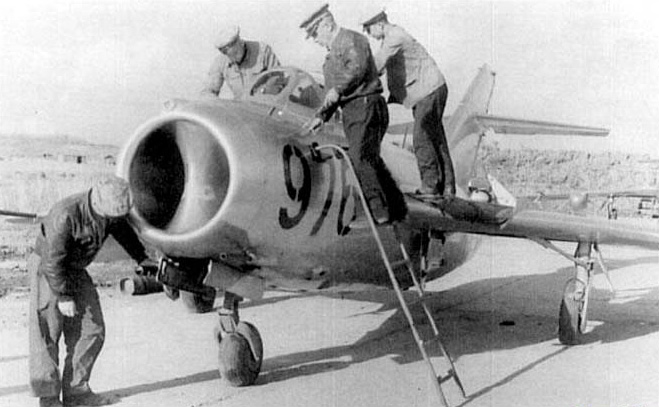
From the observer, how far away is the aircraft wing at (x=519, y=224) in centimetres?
639

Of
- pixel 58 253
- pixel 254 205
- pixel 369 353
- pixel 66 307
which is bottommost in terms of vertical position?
pixel 369 353

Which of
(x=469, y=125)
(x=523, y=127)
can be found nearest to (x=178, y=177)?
(x=469, y=125)

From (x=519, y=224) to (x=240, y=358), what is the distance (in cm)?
321

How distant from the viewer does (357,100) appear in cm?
567

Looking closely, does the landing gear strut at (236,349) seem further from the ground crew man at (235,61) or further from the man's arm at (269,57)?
the man's arm at (269,57)

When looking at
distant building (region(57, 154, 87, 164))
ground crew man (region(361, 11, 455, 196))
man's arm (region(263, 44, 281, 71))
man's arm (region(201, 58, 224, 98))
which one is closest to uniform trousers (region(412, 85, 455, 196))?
ground crew man (region(361, 11, 455, 196))

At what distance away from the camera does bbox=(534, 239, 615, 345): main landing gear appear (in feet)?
26.8

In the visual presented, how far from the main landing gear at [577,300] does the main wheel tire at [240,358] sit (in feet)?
11.4

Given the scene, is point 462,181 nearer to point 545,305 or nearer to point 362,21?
point 545,305

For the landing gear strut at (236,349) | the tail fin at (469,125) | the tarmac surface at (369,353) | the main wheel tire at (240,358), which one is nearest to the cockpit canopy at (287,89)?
the landing gear strut at (236,349)

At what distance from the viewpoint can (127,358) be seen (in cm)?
709

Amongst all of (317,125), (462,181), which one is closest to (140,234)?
(317,125)

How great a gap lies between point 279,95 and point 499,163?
55597 millimetres

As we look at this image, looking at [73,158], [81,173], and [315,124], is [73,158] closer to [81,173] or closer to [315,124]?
[81,173]
